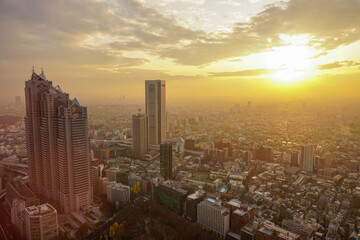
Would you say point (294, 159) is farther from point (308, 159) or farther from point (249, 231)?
point (249, 231)

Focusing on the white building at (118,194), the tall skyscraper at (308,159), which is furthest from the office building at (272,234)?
the tall skyscraper at (308,159)

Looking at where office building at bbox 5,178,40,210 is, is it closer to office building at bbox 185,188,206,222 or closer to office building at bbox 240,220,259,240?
office building at bbox 185,188,206,222

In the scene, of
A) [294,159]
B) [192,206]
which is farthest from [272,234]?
[294,159]

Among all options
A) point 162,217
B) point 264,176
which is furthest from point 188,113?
point 162,217

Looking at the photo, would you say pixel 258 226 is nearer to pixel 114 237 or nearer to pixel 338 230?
pixel 338 230

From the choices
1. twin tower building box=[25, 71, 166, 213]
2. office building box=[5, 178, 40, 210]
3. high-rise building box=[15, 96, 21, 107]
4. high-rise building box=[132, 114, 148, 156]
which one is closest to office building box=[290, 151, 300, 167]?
high-rise building box=[132, 114, 148, 156]

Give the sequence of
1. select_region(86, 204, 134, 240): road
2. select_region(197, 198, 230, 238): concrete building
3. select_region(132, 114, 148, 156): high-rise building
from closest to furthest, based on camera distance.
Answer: select_region(86, 204, 134, 240): road
select_region(197, 198, 230, 238): concrete building
select_region(132, 114, 148, 156): high-rise building
